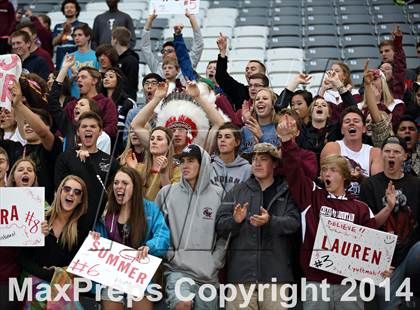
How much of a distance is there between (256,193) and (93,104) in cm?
252

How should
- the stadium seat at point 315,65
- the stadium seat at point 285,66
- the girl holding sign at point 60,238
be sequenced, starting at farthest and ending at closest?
1. the stadium seat at point 285,66
2. the stadium seat at point 315,65
3. the girl holding sign at point 60,238

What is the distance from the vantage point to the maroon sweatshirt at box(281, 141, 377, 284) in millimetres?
8102

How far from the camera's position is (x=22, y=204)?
817cm

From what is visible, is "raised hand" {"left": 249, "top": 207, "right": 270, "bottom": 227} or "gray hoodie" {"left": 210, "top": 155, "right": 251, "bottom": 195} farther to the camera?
"gray hoodie" {"left": 210, "top": 155, "right": 251, "bottom": 195}

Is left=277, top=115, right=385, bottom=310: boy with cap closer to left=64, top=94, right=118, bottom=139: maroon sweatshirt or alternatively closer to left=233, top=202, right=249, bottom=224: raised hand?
left=233, top=202, right=249, bottom=224: raised hand

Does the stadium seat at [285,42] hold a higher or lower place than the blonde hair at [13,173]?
higher

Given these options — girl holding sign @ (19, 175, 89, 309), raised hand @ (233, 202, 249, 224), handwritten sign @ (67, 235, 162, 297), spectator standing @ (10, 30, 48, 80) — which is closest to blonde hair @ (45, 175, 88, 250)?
girl holding sign @ (19, 175, 89, 309)

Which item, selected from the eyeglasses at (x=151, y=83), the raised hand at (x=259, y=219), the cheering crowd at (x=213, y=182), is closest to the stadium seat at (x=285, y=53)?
the eyeglasses at (x=151, y=83)

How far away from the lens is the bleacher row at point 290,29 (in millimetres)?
15125

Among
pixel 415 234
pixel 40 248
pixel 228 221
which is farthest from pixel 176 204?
pixel 415 234

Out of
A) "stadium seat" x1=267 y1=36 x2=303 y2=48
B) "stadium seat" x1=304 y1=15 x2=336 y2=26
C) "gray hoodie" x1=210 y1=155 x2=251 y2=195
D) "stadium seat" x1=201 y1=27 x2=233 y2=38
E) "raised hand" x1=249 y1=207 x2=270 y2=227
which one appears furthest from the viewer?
"stadium seat" x1=304 y1=15 x2=336 y2=26

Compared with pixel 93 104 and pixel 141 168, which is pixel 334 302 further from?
pixel 93 104

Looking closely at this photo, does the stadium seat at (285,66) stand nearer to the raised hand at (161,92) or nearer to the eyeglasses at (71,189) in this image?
the raised hand at (161,92)

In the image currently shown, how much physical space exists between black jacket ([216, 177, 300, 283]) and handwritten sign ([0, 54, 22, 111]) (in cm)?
272
